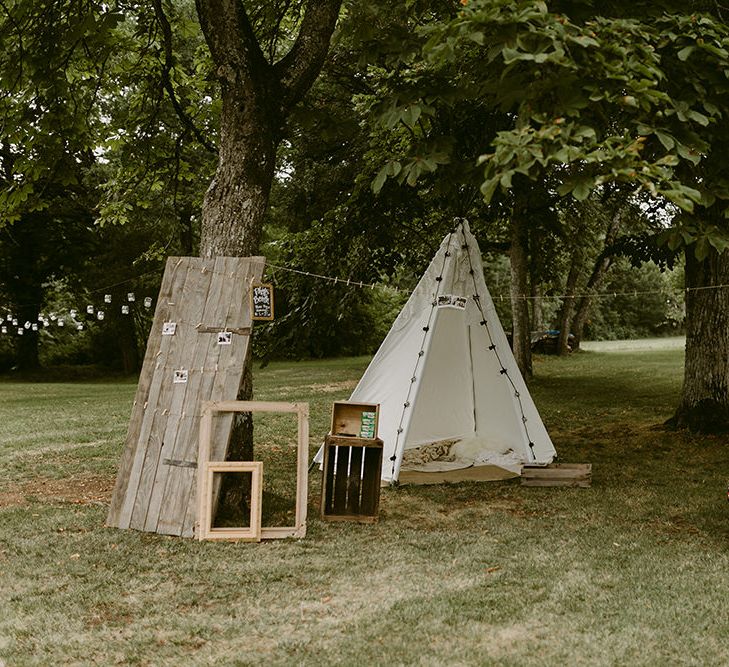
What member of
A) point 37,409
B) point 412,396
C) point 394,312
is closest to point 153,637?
point 412,396

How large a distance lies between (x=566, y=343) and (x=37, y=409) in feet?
66.4

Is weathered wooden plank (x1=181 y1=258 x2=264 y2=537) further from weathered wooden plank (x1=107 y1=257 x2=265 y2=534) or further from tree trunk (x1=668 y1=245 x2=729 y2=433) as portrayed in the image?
tree trunk (x1=668 y1=245 x2=729 y2=433)

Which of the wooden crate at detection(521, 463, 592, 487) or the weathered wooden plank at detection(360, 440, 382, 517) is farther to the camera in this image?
the wooden crate at detection(521, 463, 592, 487)

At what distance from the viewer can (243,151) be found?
6.73 meters

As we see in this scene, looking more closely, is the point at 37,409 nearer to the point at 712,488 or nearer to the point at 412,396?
the point at 412,396

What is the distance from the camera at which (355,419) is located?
706 centimetres

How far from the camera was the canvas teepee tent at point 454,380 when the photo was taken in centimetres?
849

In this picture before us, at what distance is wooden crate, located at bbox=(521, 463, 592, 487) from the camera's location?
7.81 m

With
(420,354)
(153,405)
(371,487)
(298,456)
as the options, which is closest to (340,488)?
(371,487)

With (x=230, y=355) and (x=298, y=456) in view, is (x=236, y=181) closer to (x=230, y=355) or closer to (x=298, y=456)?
(x=230, y=355)

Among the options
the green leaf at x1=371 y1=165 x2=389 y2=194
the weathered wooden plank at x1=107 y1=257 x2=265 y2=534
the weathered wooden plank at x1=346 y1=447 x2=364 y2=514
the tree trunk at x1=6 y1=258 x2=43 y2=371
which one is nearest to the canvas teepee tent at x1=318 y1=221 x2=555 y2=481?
the weathered wooden plank at x1=346 y1=447 x2=364 y2=514

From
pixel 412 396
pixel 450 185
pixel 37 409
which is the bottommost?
pixel 37 409

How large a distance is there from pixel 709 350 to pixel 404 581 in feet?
24.4

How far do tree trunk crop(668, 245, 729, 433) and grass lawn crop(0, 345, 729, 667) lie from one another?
1885 millimetres
